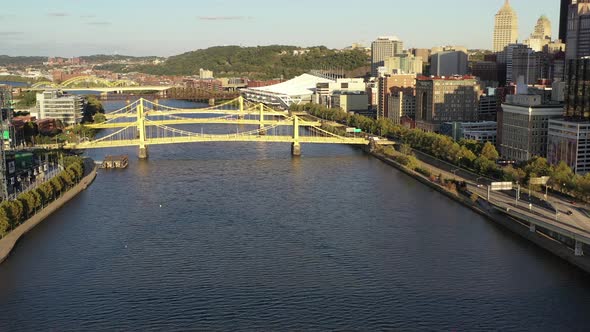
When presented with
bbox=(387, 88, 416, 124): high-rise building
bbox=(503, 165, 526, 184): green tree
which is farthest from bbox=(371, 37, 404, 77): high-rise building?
bbox=(503, 165, 526, 184): green tree

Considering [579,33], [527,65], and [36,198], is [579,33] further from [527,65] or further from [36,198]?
[36,198]

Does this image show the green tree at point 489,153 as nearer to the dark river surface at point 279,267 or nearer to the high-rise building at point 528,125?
the high-rise building at point 528,125

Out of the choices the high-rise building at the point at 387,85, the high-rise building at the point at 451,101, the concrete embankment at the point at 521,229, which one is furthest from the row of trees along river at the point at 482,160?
the high-rise building at the point at 387,85

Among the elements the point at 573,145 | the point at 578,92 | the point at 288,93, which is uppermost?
the point at 578,92

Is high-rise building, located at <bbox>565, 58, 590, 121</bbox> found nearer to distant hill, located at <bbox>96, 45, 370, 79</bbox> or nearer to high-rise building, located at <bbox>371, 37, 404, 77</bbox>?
high-rise building, located at <bbox>371, 37, 404, 77</bbox>

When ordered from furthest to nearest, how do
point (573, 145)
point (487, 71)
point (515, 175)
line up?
point (487, 71) < point (573, 145) < point (515, 175)

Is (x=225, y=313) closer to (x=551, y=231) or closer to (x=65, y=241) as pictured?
(x=65, y=241)

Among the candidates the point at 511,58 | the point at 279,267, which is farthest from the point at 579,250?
the point at 511,58
